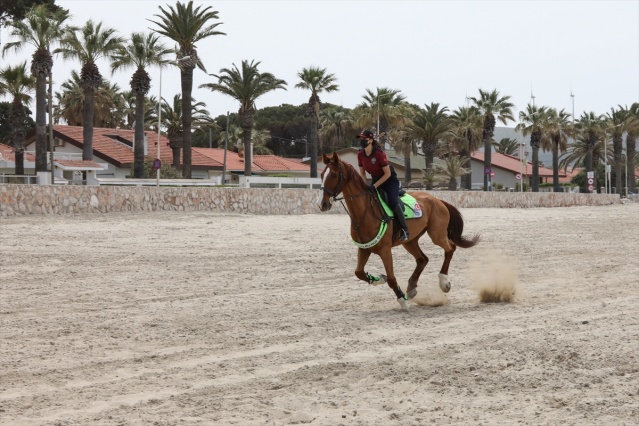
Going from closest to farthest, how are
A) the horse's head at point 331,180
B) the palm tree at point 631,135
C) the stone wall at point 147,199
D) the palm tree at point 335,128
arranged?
the horse's head at point 331,180, the stone wall at point 147,199, the palm tree at point 335,128, the palm tree at point 631,135

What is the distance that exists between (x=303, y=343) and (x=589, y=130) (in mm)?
94272

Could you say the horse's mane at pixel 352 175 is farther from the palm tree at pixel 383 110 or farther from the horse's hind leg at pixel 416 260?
the palm tree at pixel 383 110

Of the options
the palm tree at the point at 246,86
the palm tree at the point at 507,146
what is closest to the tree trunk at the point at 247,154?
the palm tree at the point at 246,86

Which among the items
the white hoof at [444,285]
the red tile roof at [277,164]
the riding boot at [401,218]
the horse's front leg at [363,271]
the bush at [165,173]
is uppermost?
the red tile roof at [277,164]

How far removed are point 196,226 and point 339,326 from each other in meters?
15.5

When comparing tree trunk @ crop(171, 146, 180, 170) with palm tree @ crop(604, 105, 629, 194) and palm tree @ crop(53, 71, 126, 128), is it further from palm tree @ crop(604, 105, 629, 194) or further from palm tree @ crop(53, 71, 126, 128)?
palm tree @ crop(604, 105, 629, 194)

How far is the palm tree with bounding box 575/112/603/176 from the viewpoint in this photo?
96.4 meters

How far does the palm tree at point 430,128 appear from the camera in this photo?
70812 millimetres

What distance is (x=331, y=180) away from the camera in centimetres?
1044

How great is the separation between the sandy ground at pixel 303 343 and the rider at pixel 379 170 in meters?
1.24

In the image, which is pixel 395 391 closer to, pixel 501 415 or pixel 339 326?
pixel 501 415

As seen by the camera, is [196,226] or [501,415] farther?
[196,226]

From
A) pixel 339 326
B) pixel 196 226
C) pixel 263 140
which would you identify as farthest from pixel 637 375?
pixel 263 140

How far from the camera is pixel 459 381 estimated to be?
23.2 ft
